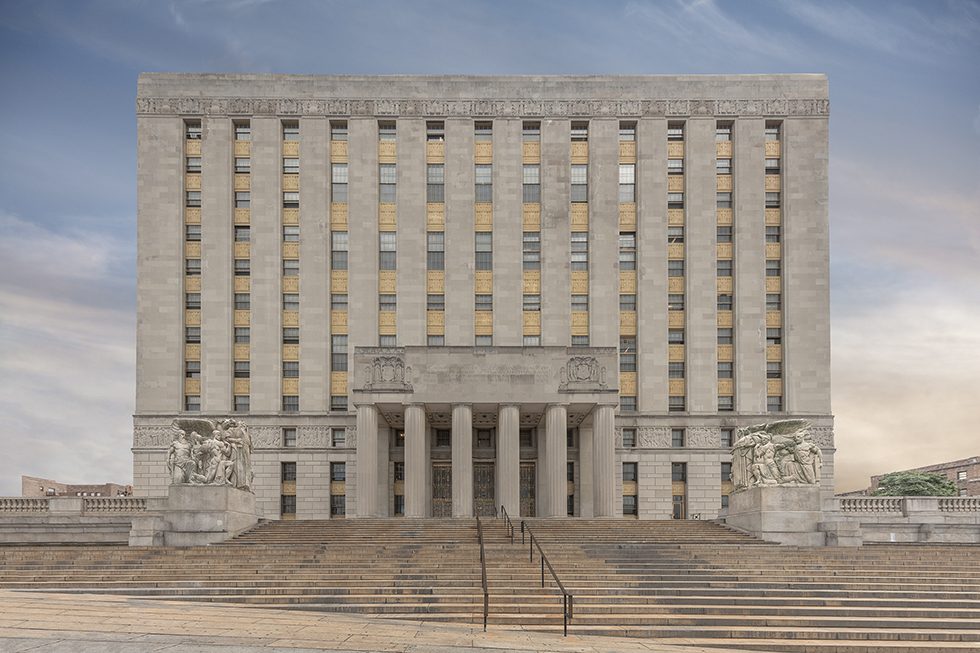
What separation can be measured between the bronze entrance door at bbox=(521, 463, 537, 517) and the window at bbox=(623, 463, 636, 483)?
6.04 meters

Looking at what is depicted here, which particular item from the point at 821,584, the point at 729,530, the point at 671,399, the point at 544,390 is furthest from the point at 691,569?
the point at 671,399

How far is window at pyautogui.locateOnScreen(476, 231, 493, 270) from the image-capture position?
60.8 m

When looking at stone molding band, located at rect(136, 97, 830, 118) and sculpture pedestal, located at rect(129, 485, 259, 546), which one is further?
stone molding band, located at rect(136, 97, 830, 118)

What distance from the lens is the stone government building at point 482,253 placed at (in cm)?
5891

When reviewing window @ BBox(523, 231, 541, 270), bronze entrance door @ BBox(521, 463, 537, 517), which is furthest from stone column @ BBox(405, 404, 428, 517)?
window @ BBox(523, 231, 541, 270)

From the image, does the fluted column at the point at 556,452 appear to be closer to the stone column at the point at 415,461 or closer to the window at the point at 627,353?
the stone column at the point at 415,461

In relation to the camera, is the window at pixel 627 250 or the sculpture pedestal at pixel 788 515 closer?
the sculpture pedestal at pixel 788 515

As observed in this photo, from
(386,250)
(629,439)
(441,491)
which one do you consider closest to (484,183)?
(386,250)

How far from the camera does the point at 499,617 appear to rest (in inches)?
848

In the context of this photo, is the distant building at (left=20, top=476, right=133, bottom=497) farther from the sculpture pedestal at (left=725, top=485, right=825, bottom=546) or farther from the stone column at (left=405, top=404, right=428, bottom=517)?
the sculpture pedestal at (left=725, top=485, right=825, bottom=546)

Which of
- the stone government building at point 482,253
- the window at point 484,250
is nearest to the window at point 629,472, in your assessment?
the stone government building at point 482,253

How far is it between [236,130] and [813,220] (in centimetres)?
3745

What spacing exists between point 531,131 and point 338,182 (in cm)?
1292

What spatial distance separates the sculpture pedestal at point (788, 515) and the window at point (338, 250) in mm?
32233
